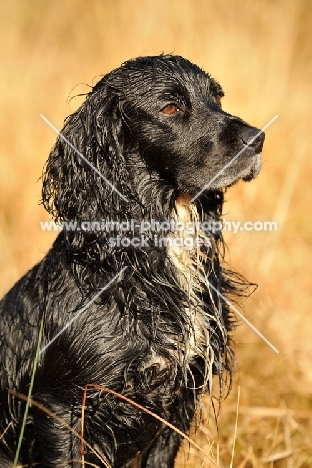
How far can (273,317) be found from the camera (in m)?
6.38

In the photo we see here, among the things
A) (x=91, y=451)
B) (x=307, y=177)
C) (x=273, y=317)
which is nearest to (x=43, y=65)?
(x=307, y=177)

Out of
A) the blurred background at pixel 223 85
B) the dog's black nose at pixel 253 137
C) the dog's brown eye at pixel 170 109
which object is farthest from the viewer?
the blurred background at pixel 223 85

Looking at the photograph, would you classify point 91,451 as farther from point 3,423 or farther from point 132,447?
point 3,423

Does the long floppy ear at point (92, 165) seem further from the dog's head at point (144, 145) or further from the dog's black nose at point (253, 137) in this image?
the dog's black nose at point (253, 137)

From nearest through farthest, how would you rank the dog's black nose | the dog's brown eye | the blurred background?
1. the dog's black nose
2. the dog's brown eye
3. the blurred background

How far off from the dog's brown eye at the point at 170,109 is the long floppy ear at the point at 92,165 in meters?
0.23

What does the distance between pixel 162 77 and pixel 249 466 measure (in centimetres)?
242

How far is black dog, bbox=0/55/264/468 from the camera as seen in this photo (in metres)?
3.59

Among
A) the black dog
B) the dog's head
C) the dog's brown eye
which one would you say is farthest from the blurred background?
the dog's brown eye

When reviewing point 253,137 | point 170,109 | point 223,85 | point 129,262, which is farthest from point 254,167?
point 223,85

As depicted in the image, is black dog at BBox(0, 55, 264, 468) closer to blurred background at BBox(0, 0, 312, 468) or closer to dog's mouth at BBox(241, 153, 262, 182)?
dog's mouth at BBox(241, 153, 262, 182)

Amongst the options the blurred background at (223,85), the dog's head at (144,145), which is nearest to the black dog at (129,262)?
the dog's head at (144,145)

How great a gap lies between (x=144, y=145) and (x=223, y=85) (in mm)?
5434

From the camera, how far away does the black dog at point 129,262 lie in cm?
359
